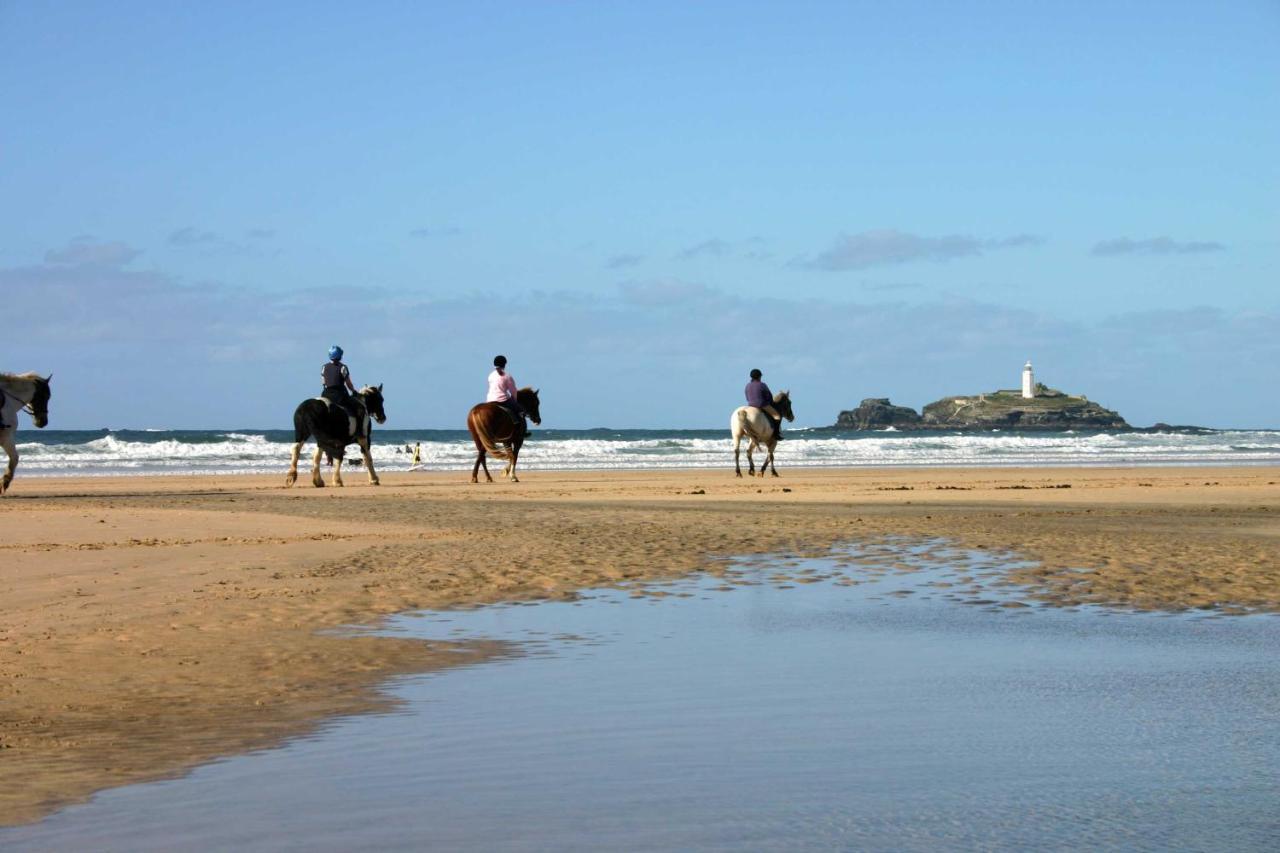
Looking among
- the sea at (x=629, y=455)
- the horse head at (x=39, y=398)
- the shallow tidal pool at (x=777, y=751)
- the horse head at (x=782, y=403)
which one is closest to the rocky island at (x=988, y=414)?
the sea at (x=629, y=455)

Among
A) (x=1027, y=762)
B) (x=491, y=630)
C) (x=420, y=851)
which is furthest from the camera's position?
(x=491, y=630)

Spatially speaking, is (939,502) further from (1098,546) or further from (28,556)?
(28,556)

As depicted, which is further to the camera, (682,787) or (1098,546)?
(1098,546)

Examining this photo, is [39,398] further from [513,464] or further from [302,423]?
[513,464]

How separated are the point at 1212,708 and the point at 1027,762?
1.37m

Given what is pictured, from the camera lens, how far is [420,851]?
12.4 feet

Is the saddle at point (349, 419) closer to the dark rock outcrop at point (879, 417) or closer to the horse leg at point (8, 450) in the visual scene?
the horse leg at point (8, 450)

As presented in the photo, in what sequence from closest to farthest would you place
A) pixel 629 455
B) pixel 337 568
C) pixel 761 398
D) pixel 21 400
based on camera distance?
pixel 337 568
pixel 21 400
pixel 761 398
pixel 629 455

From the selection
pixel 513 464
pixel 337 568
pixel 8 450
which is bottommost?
pixel 337 568

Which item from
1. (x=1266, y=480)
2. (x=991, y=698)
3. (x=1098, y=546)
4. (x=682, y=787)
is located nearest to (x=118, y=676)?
(x=682, y=787)

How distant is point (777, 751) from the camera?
196 inches

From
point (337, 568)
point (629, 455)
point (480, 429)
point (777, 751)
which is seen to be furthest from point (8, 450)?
point (629, 455)

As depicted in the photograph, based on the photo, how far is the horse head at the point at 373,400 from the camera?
24.8 m

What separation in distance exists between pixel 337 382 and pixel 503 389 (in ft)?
12.3
